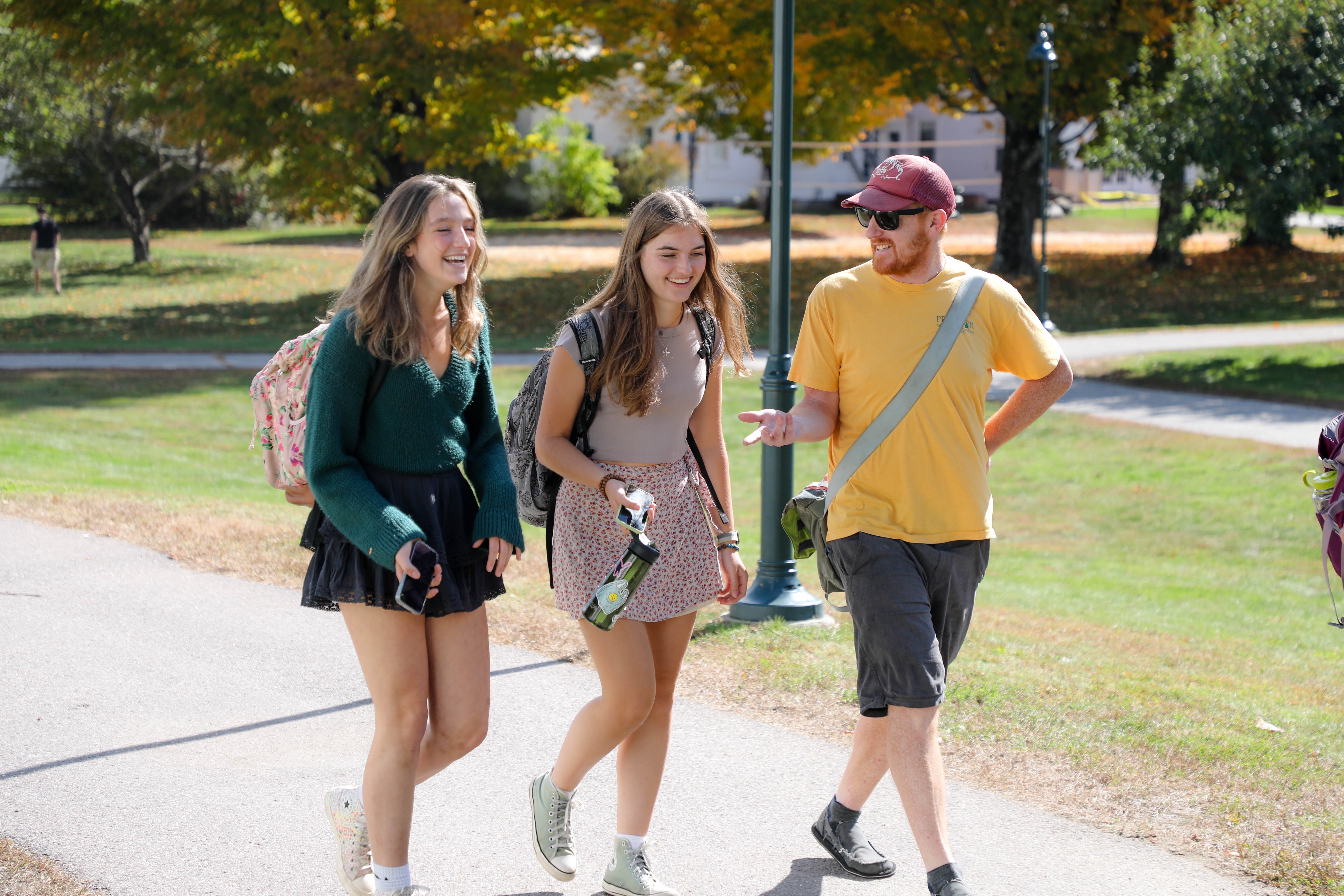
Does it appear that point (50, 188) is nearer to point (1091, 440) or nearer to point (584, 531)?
point (1091, 440)

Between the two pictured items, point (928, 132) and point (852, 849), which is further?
point (928, 132)

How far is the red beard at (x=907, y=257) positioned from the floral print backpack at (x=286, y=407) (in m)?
1.54

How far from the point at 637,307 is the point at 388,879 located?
1663 millimetres

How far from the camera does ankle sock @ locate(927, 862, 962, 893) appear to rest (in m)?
3.18

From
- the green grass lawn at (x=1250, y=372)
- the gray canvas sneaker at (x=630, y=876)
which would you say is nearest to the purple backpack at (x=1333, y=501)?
the gray canvas sneaker at (x=630, y=876)

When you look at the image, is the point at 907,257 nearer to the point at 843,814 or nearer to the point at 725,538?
the point at 725,538

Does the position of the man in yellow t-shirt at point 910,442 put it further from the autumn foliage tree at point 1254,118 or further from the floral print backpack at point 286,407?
the autumn foliage tree at point 1254,118

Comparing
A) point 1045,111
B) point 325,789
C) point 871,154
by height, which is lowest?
point 325,789

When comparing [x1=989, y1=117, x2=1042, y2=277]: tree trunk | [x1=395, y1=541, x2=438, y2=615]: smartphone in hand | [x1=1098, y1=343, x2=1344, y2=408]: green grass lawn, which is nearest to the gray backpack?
[x1=395, y1=541, x2=438, y2=615]: smartphone in hand

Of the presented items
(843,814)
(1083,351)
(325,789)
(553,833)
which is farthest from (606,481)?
(1083,351)

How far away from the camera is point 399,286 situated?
3154 mm

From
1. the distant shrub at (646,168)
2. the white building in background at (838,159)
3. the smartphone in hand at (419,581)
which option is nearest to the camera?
the smartphone in hand at (419,581)

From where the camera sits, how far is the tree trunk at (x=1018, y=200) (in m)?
25.2

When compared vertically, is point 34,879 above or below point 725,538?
below
